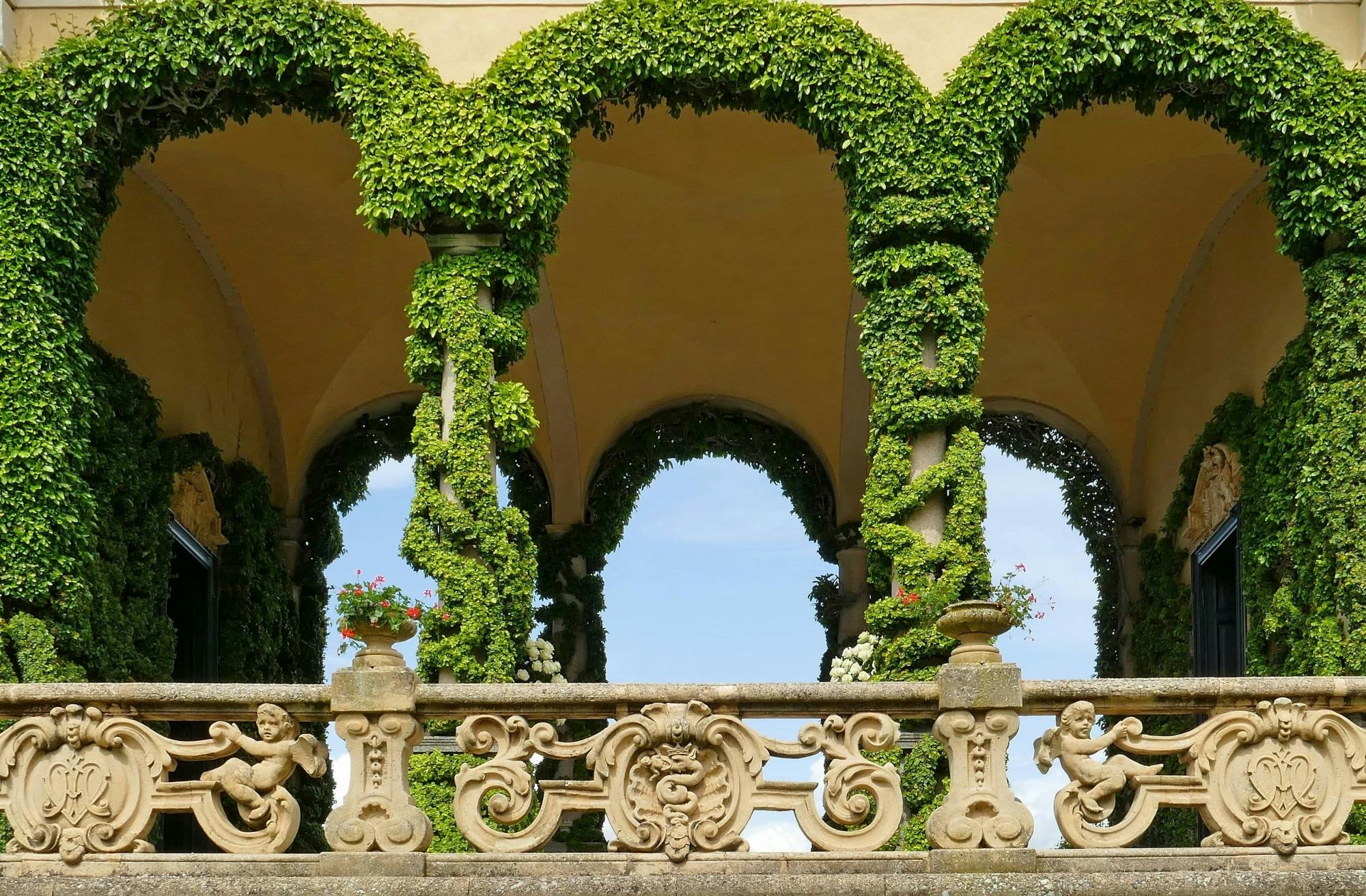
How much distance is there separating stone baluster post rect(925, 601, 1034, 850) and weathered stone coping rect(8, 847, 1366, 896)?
0.31 ft

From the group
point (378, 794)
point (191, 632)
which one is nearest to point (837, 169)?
point (378, 794)

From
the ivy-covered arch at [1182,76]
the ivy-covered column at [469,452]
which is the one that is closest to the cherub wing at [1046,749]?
the ivy-covered column at [469,452]

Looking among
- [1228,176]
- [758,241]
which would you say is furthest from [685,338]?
[1228,176]

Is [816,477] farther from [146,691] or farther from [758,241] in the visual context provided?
[146,691]

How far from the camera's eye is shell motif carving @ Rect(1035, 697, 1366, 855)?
773cm

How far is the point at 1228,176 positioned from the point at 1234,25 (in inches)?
99.6

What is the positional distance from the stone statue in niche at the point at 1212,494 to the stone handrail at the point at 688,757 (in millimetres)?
4910

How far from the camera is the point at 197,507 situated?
13.9 m

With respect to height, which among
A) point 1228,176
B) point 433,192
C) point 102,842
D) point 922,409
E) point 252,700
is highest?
point 1228,176

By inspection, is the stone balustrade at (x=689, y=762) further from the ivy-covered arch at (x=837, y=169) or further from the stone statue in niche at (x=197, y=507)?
the stone statue in niche at (x=197, y=507)

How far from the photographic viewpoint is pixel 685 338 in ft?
50.8

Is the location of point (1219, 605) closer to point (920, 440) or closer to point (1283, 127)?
point (1283, 127)

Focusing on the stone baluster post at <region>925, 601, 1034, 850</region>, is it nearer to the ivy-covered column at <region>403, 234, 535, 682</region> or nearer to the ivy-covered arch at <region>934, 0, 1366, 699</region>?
the ivy-covered column at <region>403, 234, 535, 682</region>

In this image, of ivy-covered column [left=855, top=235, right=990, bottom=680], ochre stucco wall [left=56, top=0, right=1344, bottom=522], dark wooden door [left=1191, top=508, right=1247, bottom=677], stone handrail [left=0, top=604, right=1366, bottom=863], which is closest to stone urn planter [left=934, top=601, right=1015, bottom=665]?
stone handrail [left=0, top=604, right=1366, bottom=863]
